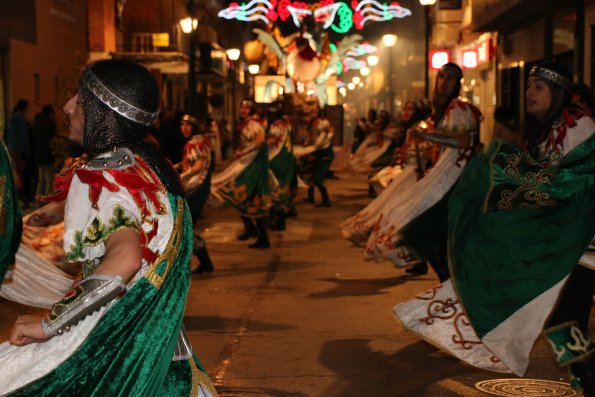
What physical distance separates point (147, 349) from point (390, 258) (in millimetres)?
6743

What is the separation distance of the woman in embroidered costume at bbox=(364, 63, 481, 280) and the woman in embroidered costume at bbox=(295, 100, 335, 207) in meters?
10.1

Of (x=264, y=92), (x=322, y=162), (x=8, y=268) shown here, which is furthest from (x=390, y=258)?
(x=264, y=92)

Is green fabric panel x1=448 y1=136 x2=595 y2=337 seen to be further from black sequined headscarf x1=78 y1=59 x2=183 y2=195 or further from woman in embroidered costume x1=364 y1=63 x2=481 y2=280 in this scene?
black sequined headscarf x1=78 y1=59 x2=183 y2=195

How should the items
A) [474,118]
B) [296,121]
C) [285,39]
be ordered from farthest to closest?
[285,39]
[296,121]
[474,118]

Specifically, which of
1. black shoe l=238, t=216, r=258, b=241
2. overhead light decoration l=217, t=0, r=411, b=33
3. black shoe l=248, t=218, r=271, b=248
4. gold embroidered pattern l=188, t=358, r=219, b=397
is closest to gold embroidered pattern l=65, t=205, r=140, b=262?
gold embroidered pattern l=188, t=358, r=219, b=397

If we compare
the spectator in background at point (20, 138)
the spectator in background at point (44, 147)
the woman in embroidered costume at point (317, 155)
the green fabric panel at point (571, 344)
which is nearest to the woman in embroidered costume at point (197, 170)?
the green fabric panel at point (571, 344)

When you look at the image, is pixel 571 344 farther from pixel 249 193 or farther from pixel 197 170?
pixel 249 193

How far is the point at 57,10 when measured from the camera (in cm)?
2741

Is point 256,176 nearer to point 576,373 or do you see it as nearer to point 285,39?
point 576,373

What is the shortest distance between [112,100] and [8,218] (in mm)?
2122

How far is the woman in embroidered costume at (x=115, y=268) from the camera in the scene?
132 inches

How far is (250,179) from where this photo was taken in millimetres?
14156

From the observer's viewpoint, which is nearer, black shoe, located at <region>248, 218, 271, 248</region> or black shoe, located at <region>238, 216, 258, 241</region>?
black shoe, located at <region>248, 218, 271, 248</region>

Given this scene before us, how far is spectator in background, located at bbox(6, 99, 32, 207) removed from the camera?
60.4ft
